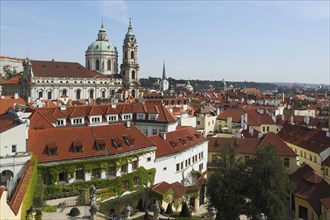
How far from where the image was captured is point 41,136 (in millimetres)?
33500

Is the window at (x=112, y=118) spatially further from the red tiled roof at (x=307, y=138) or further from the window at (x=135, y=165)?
the red tiled roof at (x=307, y=138)

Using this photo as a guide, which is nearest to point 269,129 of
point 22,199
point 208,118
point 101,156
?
point 208,118

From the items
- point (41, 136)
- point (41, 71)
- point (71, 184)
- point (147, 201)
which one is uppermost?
point (41, 71)

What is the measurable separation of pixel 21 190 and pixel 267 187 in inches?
748

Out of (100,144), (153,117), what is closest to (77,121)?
(153,117)

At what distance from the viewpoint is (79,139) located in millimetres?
34625

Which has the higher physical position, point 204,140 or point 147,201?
point 204,140

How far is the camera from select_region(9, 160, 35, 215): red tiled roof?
21.3m

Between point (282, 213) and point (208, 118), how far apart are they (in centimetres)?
4303

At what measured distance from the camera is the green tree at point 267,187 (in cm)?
3126

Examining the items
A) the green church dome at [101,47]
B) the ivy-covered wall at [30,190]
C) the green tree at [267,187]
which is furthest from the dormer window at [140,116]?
the green church dome at [101,47]

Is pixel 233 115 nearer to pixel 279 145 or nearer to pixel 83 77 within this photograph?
pixel 279 145

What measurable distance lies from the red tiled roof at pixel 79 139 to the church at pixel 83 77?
208 feet

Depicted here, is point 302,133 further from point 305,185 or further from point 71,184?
point 71,184
